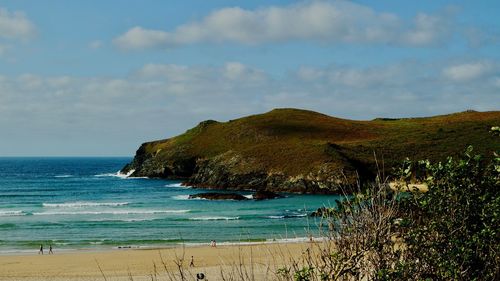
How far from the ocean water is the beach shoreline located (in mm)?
2628

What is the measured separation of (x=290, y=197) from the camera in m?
82.4

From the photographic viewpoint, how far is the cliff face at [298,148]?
309 ft

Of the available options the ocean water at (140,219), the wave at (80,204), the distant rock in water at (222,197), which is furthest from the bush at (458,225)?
the wave at (80,204)

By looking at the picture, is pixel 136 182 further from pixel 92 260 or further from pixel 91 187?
pixel 92 260

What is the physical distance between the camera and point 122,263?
36.4 meters

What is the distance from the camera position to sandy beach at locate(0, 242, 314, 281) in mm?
32438

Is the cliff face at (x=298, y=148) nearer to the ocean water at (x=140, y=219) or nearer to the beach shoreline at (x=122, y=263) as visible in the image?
the ocean water at (x=140, y=219)

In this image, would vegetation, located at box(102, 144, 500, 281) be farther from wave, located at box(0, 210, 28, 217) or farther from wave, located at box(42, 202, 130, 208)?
wave, located at box(42, 202, 130, 208)

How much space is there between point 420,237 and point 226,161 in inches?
3864

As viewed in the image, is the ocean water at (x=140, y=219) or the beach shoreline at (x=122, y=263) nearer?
the beach shoreline at (x=122, y=263)

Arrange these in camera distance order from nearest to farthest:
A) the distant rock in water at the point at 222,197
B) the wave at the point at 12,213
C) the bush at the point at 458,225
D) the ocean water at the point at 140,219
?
1. the bush at the point at 458,225
2. the ocean water at the point at 140,219
3. the wave at the point at 12,213
4. the distant rock in water at the point at 222,197

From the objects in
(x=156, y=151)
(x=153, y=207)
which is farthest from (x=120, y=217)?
(x=156, y=151)

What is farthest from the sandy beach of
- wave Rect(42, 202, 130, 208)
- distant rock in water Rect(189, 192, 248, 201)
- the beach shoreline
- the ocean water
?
wave Rect(42, 202, 130, 208)

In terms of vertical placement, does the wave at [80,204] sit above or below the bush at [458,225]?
below
